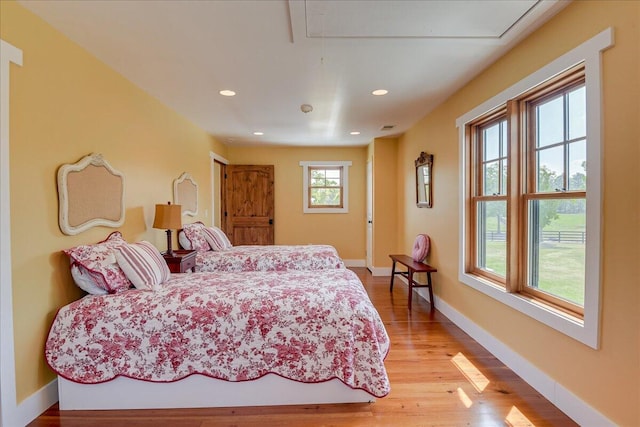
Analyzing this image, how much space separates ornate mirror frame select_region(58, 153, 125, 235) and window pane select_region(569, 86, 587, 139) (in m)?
3.28

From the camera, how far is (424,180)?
14.0 feet

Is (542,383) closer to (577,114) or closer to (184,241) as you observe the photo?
(577,114)

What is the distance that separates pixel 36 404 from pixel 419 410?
7.66 feet

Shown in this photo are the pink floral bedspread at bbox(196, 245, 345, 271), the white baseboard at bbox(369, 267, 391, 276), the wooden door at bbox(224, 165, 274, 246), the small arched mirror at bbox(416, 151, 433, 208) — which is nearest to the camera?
the pink floral bedspread at bbox(196, 245, 345, 271)

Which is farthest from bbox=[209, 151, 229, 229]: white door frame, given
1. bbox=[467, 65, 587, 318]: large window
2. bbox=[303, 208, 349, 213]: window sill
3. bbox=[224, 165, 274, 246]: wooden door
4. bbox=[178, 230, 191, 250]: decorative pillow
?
bbox=[467, 65, 587, 318]: large window

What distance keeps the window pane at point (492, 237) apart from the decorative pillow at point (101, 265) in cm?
297

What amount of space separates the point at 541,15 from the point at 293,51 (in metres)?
1.63

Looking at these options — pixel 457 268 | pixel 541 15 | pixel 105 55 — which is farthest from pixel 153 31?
pixel 457 268

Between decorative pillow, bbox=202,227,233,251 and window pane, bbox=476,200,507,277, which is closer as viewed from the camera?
window pane, bbox=476,200,507,277

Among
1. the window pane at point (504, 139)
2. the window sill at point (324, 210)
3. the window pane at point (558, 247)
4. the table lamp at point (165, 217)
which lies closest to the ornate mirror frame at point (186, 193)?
the table lamp at point (165, 217)

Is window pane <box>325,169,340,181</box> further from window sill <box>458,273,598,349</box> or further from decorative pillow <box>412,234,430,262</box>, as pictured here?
window sill <box>458,273,598,349</box>

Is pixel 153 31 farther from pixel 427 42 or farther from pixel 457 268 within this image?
pixel 457 268

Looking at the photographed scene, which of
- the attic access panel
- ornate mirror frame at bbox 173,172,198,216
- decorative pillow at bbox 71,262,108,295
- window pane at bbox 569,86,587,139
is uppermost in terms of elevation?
the attic access panel

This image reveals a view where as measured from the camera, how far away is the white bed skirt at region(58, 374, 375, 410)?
1.95 metres
